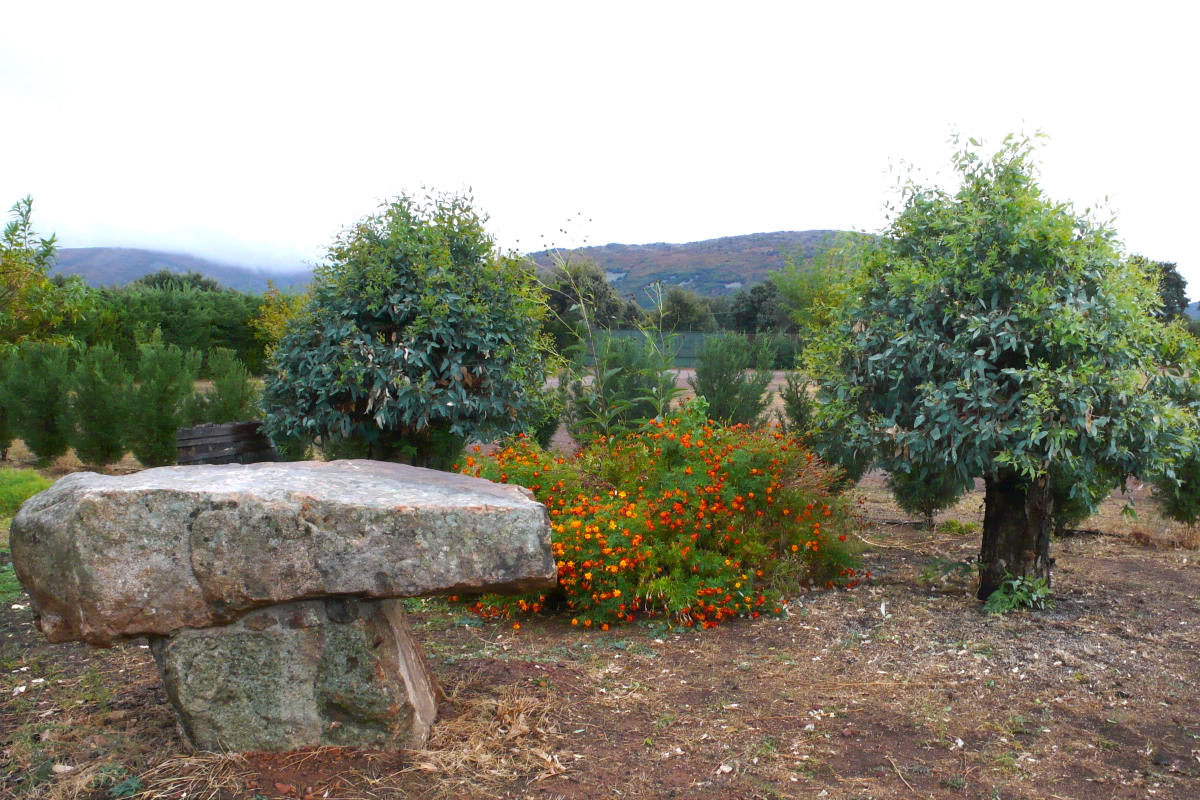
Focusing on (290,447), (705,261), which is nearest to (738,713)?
(290,447)

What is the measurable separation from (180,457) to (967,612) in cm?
633

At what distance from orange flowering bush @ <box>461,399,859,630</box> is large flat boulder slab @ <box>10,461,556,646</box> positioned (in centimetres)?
186

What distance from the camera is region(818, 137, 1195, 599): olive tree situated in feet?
14.0

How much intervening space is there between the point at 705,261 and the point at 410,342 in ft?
224

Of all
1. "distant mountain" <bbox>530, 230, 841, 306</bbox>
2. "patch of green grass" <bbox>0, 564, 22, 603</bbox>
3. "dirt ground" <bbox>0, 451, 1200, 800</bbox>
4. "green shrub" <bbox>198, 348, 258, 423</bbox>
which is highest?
"distant mountain" <bbox>530, 230, 841, 306</bbox>

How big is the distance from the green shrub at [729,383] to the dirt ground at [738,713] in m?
4.04

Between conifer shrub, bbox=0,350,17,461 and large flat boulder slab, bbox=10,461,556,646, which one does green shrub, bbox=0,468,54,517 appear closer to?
conifer shrub, bbox=0,350,17,461

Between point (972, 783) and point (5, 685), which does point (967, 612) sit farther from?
point (5, 685)

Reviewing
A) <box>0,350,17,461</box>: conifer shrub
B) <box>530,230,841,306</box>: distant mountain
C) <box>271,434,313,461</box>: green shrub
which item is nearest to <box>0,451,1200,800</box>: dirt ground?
<box>271,434,313,461</box>: green shrub

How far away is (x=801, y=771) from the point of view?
120 inches

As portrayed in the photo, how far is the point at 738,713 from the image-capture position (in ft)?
11.6

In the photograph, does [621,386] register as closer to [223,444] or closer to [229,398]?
[223,444]

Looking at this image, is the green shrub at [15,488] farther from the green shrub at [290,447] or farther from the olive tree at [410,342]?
the olive tree at [410,342]

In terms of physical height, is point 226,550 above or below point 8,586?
above
